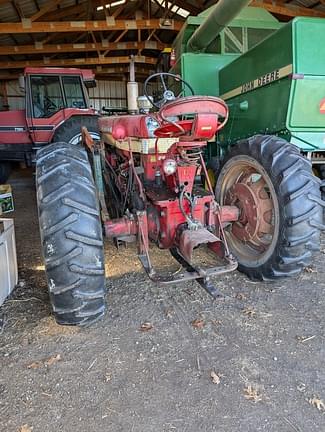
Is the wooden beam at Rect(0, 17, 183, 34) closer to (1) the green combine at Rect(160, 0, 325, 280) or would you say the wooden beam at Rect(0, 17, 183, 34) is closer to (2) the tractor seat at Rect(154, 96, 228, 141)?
(1) the green combine at Rect(160, 0, 325, 280)

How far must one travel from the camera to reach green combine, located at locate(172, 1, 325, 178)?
9.00ft

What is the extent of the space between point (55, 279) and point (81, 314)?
0.25m

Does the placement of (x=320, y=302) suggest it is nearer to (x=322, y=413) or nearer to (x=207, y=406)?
(x=322, y=413)

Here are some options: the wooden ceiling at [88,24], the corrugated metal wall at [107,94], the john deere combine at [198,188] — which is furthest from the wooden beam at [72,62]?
the john deere combine at [198,188]

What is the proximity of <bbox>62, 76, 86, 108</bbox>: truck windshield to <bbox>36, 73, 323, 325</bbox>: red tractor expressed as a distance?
4.71 metres

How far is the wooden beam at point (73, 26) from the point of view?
25.7ft

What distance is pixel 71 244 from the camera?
71.7 inches

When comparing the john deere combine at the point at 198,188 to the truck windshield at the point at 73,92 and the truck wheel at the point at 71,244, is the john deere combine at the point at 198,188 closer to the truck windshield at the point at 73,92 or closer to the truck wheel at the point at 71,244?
the truck wheel at the point at 71,244

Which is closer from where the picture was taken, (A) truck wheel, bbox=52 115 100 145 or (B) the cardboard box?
(B) the cardboard box

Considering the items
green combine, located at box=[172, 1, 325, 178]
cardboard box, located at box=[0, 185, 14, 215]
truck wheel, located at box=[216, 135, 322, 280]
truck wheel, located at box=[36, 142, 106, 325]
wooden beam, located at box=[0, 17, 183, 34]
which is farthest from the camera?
wooden beam, located at box=[0, 17, 183, 34]

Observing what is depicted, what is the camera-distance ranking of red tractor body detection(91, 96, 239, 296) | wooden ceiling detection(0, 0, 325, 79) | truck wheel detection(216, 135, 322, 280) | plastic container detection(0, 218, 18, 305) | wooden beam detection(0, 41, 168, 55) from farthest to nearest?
Result: wooden beam detection(0, 41, 168, 55), wooden ceiling detection(0, 0, 325, 79), plastic container detection(0, 218, 18, 305), truck wheel detection(216, 135, 322, 280), red tractor body detection(91, 96, 239, 296)

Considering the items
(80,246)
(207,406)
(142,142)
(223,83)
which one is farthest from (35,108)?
(207,406)

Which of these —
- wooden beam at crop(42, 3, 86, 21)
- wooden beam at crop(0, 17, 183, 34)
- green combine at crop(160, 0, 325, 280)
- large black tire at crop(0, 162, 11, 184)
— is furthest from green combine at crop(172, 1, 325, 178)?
wooden beam at crop(42, 3, 86, 21)

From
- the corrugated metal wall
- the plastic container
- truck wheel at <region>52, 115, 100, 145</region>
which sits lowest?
the plastic container
